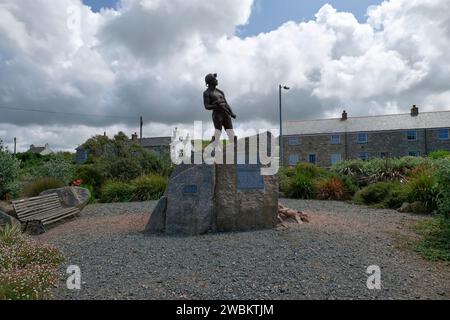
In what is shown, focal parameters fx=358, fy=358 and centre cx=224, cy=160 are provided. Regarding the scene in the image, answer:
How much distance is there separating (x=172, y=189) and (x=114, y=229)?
1.73 meters

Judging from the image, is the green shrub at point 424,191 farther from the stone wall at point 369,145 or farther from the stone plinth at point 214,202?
the stone wall at point 369,145

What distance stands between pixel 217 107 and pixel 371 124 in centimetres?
3538

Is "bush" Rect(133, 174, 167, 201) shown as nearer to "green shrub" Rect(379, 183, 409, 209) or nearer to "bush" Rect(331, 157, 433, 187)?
"green shrub" Rect(379, 183, 409, 209)

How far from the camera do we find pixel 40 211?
9.61 meters

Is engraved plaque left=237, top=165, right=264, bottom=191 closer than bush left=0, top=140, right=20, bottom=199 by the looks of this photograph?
Yes

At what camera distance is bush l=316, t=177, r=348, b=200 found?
14.3 meters

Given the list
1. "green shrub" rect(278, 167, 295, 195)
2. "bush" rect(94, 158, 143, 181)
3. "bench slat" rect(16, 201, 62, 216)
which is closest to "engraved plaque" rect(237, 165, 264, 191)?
"bench slat" rect(16, 201, 62, 216)

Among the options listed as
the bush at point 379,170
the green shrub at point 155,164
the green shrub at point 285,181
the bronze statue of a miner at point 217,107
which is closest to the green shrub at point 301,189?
the green shrub at point 285,181

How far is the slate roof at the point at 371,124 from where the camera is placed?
37.0 metres

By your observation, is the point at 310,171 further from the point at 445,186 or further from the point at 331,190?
the point at 445,186

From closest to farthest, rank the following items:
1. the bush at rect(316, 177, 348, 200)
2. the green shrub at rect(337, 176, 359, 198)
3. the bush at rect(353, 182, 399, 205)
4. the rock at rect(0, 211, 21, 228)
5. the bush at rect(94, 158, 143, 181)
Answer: the rock at rect(0, 211, 21, 228) → the bush at rect(353, 182, 399, 205) → the bush at rect(316, 177, 348, 200) → the green shrub at rect(337, 176, 359, 198) → the bush at rect(94, 158, 143, 181)

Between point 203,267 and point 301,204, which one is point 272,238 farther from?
point 301,204

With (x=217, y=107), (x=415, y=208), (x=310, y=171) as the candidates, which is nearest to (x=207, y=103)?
(x=217, y=107)

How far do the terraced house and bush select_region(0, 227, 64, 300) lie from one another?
33.5 m
